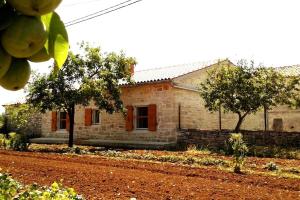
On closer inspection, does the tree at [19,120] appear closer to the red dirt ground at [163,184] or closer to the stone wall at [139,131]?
the stone wall at [139,131]

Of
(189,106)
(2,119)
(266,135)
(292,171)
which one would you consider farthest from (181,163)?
(2,119)

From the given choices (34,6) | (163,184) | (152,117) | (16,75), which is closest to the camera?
(34,6)

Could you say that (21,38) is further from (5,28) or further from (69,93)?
(69,93)

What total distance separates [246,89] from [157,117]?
454 centimetres

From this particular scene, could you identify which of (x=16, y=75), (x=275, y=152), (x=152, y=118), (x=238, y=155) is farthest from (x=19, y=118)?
(x=16, y=75)

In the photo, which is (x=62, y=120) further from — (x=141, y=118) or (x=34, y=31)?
(x=34, y=31)

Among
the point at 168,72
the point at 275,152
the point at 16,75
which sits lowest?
the point at 275,152

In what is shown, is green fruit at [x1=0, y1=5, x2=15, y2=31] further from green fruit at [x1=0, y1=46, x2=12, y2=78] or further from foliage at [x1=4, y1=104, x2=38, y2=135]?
foliage at [x1=4, y1=104, x2=38, y2=135]

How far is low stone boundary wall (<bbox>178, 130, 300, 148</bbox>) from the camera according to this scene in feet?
60.7

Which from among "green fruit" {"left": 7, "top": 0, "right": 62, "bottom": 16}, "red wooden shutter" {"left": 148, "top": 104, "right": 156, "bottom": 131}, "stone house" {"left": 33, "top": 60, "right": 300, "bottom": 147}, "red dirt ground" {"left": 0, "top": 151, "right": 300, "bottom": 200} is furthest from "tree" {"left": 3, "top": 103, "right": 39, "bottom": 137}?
"green fruit" {"left": 7, "top": 0, "right": 62, "bottom": 16}

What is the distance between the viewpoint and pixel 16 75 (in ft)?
2.38

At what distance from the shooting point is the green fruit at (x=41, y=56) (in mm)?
722

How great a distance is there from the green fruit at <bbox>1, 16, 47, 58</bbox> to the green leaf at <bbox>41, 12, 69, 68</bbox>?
0.04 metres

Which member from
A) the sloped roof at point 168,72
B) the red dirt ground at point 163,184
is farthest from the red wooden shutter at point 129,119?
the red dirt ground at point 163,184
